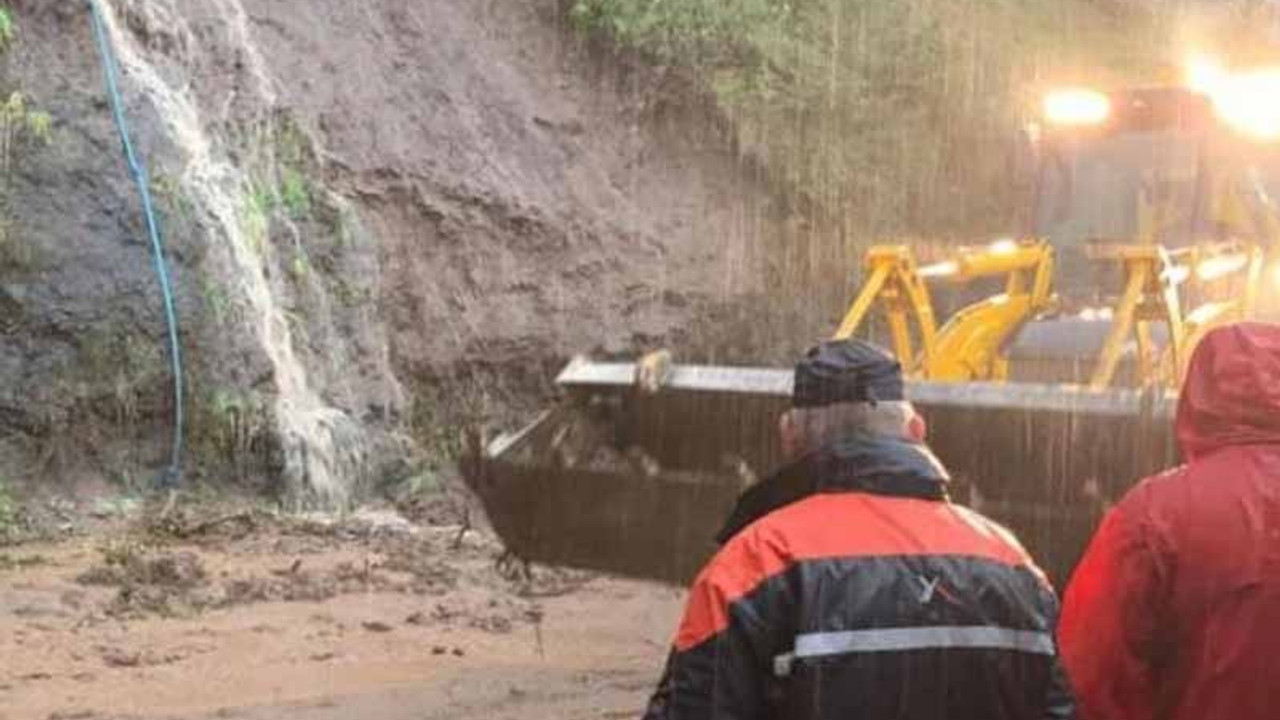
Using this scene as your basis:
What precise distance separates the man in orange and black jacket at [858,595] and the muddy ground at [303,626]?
15.5 feet

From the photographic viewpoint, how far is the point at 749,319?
1748 centimetres

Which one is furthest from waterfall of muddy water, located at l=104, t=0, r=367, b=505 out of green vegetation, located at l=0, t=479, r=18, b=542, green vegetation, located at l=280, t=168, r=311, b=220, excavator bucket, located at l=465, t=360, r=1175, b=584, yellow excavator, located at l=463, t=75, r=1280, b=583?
excavator bucket, located at l=465, t=360, r=1175, b=584

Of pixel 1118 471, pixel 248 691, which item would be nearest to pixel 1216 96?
pixel 1118 471

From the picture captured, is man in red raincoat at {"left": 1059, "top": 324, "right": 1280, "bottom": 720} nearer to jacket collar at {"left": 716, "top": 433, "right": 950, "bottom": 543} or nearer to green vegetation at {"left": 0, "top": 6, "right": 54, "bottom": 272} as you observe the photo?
Answer: jacket collar at {"left": 716, "top": 433, "right": 950, "bottom": 543}

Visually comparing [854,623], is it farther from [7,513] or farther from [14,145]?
[14,145]

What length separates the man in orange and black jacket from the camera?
2658 mm

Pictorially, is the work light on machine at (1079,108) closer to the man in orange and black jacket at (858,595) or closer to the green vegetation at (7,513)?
the green vegetation at (7,513)

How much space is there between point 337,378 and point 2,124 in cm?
318

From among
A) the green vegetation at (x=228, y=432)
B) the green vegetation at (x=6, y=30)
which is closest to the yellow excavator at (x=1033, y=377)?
the green vegetation at (x=228, y=432)

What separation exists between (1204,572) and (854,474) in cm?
75

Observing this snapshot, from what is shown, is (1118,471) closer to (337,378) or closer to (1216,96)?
(1216,96)

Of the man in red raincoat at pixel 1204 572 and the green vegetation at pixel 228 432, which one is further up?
the man in red raincoat at pixel 1204 572

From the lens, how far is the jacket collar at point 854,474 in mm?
2768

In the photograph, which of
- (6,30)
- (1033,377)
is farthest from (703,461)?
(6,30)
